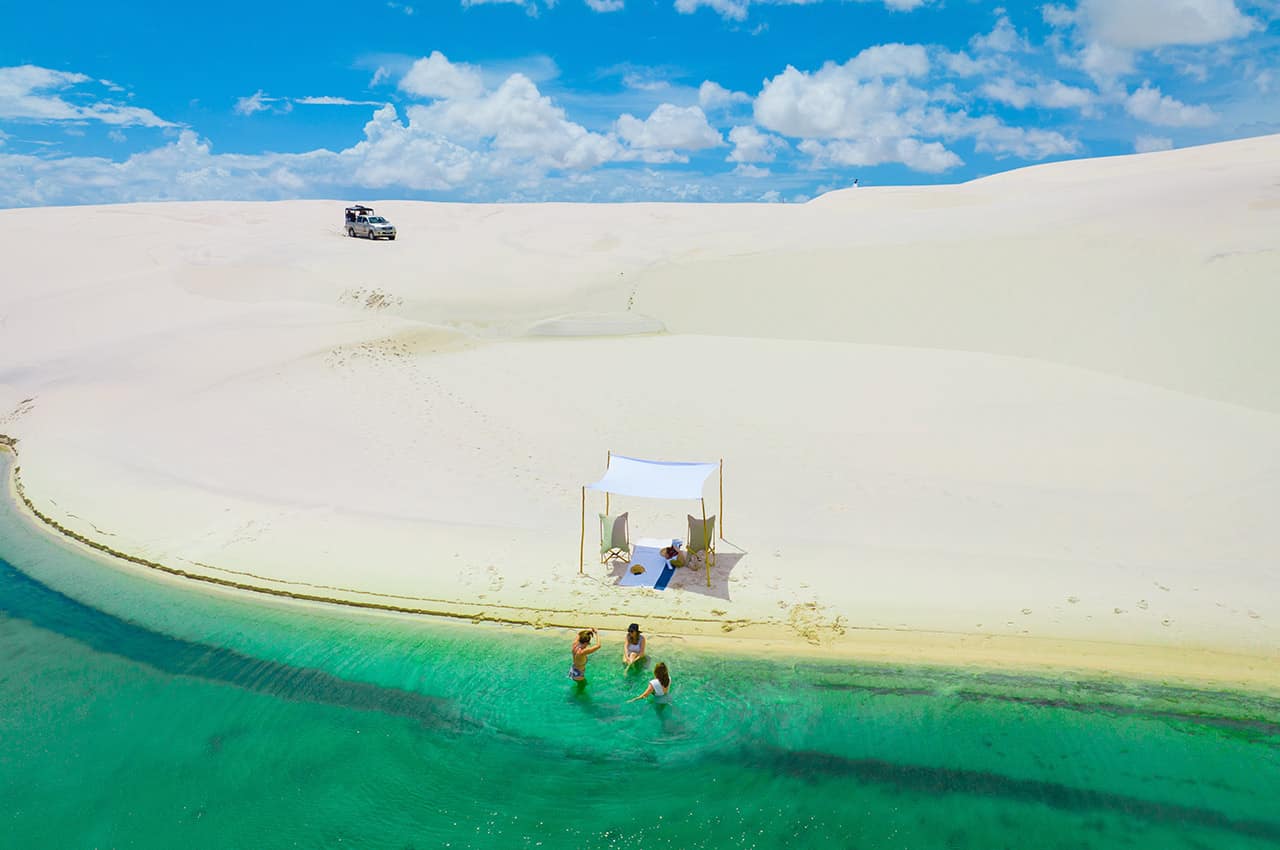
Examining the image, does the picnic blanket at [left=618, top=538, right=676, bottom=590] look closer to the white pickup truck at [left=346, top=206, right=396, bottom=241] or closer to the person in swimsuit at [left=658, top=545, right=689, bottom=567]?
the person in swimsuit at [left=658, top=545, right=689, bottom=567]

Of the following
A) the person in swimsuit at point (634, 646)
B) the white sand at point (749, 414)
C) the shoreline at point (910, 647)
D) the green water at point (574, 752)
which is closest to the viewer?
the green water at point (574, 752)

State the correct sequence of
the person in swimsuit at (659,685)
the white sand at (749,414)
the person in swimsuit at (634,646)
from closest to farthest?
the person in swimsuit at (659,685)
the person in swimsuit at (634,646)
the white sand at (749,414)

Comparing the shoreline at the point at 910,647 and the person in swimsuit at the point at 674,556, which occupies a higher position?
the person in swimsuit at the point at 674,556

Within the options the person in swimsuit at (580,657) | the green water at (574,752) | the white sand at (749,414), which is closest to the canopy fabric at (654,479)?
the white sand at (749,414)

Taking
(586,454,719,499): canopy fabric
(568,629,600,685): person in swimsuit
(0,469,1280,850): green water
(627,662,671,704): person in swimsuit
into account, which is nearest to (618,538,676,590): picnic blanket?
(586,454,719,499): canopy fabric

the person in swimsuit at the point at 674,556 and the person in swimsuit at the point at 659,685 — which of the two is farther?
the person in swimsuit at the point at 674,556

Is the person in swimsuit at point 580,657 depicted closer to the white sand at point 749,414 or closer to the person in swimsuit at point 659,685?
the person in swimsuit at point 659,685
